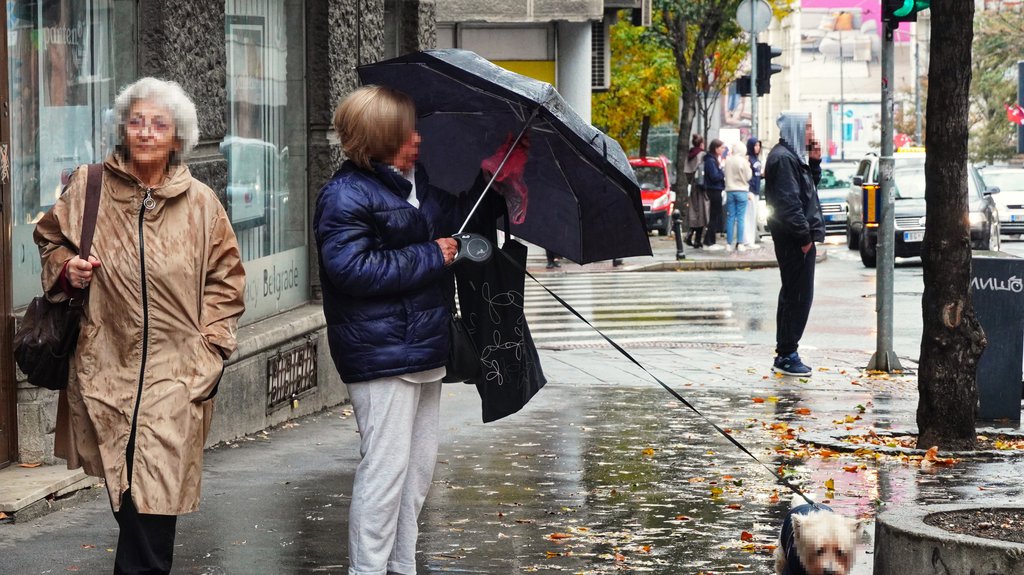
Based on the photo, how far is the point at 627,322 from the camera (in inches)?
675

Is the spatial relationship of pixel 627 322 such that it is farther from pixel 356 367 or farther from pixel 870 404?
pixel 356 367

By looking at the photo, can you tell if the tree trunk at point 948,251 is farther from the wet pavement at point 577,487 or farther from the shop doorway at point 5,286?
the shop doorway at point 5,286

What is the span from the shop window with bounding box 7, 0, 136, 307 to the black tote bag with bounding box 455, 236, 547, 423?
225 centimetres

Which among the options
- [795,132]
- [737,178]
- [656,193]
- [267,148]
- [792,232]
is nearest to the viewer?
[267,148]

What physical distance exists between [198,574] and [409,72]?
205 cm

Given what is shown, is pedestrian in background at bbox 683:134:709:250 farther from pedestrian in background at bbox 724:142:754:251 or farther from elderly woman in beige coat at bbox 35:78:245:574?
elderly woman in beige coat at bbox 35:78:245:574

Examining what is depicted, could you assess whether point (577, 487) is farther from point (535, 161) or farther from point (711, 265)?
point (711, 265)

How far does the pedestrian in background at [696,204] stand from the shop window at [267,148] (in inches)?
745

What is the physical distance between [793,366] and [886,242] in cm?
129

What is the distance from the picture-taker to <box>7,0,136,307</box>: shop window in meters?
7.21

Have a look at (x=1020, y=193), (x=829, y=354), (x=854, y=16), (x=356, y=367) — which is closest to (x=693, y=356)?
(x=829, y=354)

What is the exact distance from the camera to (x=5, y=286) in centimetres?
698

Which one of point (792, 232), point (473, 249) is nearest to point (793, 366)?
point (792, 232)

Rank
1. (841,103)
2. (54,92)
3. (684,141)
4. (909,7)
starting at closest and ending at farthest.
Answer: (54,92), (909,7), (684,141), (841,103)
